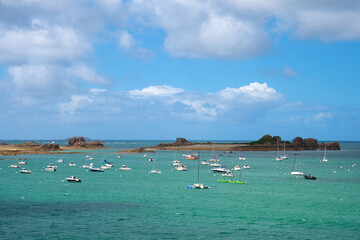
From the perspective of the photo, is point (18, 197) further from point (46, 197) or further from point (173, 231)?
point (173, 231)

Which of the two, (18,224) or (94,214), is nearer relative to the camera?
(18,224)

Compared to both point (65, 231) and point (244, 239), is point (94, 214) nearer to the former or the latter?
point (65, 231)

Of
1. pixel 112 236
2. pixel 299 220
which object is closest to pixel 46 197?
pixel 112 236

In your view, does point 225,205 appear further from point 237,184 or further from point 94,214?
point 237,184

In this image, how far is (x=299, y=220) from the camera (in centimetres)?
5131

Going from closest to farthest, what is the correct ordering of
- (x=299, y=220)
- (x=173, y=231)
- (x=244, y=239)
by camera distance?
(x=244, y=239)
(x=173, y=231)
(x=299, y=220)

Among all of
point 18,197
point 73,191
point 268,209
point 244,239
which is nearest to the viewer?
point 244,239

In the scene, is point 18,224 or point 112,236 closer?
point 112,236

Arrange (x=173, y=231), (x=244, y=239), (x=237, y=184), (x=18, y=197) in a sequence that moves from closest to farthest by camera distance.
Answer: (x=244, y=239) < (x=173, y=231) < (x=18, y=197) < (x=237, y=184)

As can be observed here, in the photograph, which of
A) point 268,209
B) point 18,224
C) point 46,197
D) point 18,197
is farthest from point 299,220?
point 18,197

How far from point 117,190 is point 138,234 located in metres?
35.7

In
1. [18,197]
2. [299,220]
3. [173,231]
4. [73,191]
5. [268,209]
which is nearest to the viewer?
[173,231]

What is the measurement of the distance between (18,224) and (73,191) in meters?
28.0

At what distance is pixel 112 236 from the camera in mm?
42438
